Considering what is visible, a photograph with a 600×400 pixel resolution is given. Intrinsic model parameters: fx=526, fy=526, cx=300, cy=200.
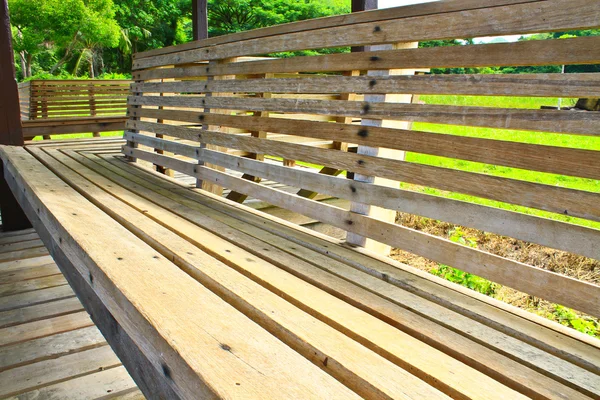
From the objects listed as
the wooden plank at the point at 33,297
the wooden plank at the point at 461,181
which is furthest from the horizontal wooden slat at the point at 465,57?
the wooden plank at the point at 33,297

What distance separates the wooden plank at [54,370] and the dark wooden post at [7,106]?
2.70 meters

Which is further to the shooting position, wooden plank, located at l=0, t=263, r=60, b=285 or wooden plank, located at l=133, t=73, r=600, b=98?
wooden plank, located at l=0, t=263, r=60, b=285

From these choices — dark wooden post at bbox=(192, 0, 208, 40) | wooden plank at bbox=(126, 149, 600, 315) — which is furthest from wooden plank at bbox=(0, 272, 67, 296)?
dark wooden post at bbox=(192, 0, 208, 40)

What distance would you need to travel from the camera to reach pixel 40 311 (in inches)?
Answer: 126

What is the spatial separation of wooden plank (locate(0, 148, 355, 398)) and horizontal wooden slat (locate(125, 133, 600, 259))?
2.87 ft

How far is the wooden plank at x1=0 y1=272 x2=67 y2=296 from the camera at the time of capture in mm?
3480

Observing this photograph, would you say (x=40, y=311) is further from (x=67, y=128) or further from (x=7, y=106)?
(x=67, y=128)

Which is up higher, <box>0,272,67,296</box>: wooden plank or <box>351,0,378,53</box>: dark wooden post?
<box>351,0,378,53</box>: dark wooden post

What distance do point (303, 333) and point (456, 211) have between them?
2.68 feet

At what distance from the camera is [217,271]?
1.95 meters

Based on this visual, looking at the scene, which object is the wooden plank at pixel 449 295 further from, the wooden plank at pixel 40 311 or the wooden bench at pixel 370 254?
the wooden plank at pixel 40 311

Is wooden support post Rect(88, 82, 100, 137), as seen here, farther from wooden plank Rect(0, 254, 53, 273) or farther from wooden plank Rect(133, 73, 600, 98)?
wooden plank Rect(133, 73, 600, 98)

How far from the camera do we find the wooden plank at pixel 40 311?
3.09 m

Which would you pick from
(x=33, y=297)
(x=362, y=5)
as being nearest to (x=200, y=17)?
(x=362, y=5)
